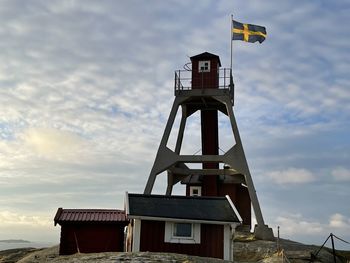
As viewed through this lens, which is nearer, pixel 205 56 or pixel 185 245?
A: pixel 185 245

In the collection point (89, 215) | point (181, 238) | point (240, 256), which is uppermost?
point (89, 215)

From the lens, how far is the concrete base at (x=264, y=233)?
35.3 m

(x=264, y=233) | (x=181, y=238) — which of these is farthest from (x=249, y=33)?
(x=181, y=238)

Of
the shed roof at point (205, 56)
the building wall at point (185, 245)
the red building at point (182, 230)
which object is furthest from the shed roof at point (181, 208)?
the shed roof at point (205, 56)

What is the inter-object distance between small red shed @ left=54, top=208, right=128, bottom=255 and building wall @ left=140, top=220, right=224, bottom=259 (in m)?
2.53

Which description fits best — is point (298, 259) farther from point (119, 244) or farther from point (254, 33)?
point (254, 33)

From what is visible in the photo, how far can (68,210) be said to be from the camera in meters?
27.8

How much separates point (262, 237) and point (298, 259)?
5.45 meters

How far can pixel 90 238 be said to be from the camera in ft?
88.0

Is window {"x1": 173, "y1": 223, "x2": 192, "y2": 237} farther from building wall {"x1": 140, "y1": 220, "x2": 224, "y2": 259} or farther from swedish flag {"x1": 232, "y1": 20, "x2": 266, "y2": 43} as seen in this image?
swedish flag {"x1": 232, "y1": 20, "x2": 266, "y2": 43}

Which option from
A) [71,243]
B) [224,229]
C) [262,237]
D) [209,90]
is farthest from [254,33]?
[71,243]

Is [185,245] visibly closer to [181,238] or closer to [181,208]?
[181,238]

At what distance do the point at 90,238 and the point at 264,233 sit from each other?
1470 centimetres

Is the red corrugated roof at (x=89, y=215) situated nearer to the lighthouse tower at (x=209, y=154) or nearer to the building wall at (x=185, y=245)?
the building wall at (x=185, y=245)
